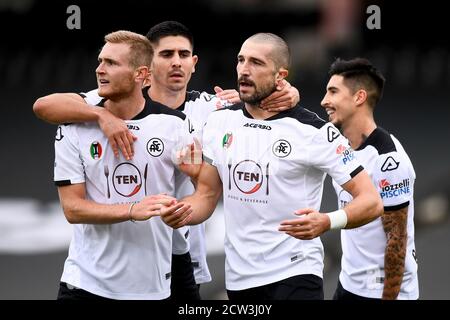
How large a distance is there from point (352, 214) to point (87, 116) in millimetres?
1710

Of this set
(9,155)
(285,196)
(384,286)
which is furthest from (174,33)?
(9,155)

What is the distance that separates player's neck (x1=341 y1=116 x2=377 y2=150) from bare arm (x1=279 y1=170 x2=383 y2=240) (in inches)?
41.0

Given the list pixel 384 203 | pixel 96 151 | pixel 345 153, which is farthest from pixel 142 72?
pixel 384 203

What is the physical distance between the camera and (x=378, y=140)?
752cm

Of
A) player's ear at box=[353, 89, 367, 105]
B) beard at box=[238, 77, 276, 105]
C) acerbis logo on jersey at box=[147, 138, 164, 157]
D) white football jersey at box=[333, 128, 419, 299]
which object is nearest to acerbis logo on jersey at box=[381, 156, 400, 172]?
white football jersey at box=[333, 128, 419, 299]

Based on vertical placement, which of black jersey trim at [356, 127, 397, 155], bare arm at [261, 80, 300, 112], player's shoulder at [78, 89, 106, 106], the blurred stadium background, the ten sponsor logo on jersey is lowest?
the ten sponsor logo on jersey

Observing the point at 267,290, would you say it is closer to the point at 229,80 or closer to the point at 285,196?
the point at 285,196

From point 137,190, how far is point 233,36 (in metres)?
11.1

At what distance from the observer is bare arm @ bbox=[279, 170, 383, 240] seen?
6.07 m

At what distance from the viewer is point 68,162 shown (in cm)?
664

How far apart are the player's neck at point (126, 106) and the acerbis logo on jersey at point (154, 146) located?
204 mm

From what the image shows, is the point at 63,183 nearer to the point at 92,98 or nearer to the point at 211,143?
the point at 92,98

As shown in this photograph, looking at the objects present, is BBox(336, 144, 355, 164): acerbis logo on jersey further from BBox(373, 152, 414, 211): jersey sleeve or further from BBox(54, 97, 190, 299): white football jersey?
BBox(54, 97, 190, 299): white football jersey

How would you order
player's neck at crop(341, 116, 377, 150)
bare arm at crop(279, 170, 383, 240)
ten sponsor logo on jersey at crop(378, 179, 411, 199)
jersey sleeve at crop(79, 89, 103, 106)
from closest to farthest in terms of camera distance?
bare arm at crop(279, 170, 383, 240) → jersey sleeve at crop(79, 89, 103, 106) → ten sponsor logo on jersey at crop(378, 179, 411, 199) → player's neck at crop(341, 116, 377, 150)
